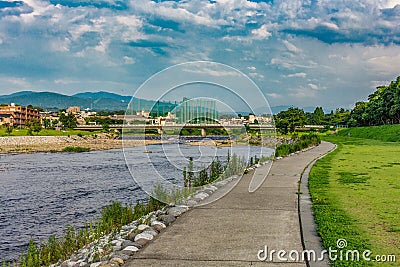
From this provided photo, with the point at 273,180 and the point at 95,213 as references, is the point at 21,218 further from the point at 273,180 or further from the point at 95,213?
the point at 273,180

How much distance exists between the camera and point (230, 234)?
23.3ft

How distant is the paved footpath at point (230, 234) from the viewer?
5840 mm

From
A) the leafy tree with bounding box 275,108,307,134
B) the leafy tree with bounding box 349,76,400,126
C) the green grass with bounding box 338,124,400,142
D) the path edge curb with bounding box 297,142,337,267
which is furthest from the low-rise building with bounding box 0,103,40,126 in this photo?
the path edge curb with bounding box 297,142,337,267

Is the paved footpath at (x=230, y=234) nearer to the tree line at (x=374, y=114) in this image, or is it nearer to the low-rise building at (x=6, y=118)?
the tree line at (x=374, y=114)

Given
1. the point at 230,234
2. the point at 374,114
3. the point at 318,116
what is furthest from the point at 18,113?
the point at 230,234

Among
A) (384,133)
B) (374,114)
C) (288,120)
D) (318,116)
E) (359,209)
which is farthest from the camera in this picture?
(318,116)

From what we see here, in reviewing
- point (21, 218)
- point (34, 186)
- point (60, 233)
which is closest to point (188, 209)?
point (60, 233)

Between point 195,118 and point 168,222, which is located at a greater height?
point 195,118

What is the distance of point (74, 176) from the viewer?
24.8 metres

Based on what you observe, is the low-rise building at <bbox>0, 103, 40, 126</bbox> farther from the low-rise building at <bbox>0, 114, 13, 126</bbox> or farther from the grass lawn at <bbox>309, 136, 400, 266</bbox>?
the grass lawn at <bbox>309, 136, 400, 266</bbox>

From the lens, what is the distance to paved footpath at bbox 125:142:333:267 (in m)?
5.84

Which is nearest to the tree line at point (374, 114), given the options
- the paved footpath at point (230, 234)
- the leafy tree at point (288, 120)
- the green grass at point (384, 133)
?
the leafy tree at point (288, 120)

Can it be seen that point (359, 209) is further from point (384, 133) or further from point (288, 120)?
point (288, 120)

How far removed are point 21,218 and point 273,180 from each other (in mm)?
8218
